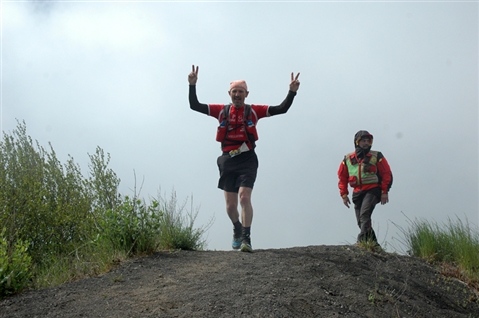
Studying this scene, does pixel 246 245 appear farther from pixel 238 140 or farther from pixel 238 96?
pixel 238 96

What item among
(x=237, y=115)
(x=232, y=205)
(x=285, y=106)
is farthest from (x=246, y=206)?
(x=285, y=106)

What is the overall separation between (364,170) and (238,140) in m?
2.22

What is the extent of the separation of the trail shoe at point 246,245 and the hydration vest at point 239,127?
122 centimetres

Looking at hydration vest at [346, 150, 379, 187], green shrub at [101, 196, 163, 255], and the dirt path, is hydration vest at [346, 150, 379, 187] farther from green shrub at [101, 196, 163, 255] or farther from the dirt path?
green shrub at [101, 196, 163, 255]

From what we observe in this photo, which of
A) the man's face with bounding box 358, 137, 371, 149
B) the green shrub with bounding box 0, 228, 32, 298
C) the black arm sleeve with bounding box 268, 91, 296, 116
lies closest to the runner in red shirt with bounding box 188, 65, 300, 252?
the black arm sleeve with bounding box 268, 91, 296, 116

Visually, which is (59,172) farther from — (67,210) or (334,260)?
(334,260)

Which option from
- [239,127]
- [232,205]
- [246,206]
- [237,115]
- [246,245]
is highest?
[237,115]

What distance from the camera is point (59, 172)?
1463cm

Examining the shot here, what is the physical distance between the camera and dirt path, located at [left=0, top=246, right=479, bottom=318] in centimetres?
432

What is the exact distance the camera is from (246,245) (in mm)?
6504

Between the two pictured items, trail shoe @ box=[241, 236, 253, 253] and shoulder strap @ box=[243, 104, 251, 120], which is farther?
shoulder strap @ box=[243, 104, 251, 120]

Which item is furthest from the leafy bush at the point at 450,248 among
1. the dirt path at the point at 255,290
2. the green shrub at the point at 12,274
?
the green shrub at the point at 12,274

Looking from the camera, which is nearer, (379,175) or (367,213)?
(367,213)

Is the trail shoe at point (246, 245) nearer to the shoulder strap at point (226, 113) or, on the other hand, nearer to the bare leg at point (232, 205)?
the bare leg at point (232, 205)
